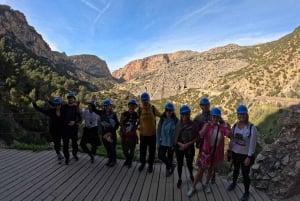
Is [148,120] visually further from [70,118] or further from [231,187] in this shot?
[231,187]

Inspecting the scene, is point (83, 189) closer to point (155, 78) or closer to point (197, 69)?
point (197, 69)

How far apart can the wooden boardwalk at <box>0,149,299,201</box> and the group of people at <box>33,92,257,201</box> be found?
0.19 metres

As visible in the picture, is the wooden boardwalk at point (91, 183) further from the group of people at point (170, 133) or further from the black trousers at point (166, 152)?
the black trousers at point (166, 152)

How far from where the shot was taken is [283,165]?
5.77 meters

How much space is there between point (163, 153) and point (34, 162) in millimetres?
3177

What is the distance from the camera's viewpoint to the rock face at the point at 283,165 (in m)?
5.59

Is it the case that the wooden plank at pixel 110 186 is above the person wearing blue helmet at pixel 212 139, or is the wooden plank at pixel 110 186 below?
below

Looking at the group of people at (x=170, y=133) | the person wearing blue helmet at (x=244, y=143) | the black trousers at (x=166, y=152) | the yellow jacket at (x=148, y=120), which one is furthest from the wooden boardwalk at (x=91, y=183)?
the yellow jacket at (x=148, y=120)

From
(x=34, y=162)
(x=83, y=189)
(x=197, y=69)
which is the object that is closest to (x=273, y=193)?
(x=83, y=189)

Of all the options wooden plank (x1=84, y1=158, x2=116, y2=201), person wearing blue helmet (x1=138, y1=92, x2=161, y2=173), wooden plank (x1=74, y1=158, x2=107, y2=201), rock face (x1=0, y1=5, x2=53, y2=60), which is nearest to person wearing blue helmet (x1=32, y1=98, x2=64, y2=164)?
wooden plank (x1=74, y1=158, x2=107, y2=201)

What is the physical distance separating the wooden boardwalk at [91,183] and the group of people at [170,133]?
191mm

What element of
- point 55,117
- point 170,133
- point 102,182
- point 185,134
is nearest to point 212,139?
point 185,134

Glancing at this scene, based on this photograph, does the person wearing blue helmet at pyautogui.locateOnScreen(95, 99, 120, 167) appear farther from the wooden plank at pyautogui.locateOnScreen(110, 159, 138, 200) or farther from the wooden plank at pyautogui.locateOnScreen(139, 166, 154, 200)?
the wooden plank at pyautogui.locateOnScreen(139, 166, 154, 200)

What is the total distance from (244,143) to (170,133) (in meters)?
1.48
